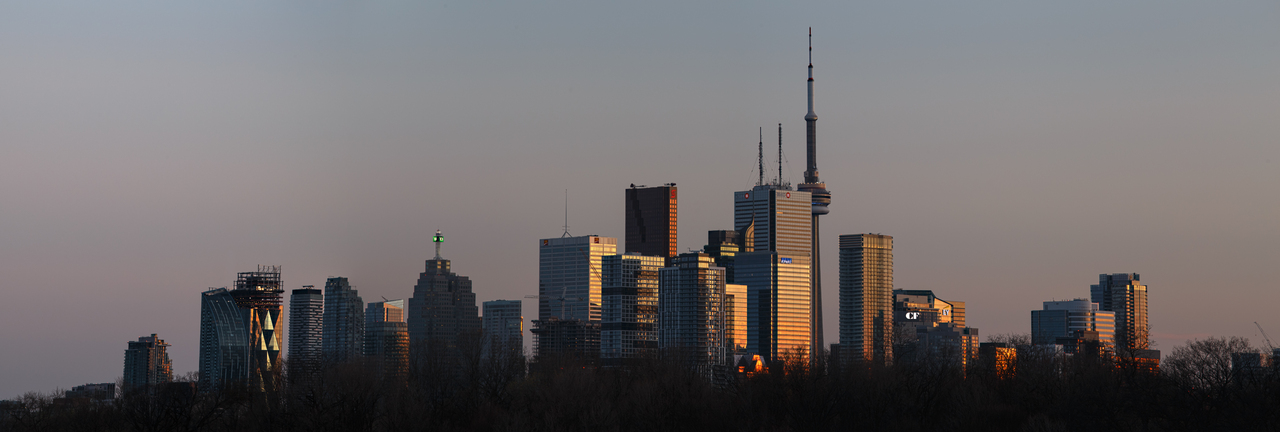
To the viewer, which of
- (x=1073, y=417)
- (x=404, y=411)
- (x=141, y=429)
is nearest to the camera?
(x=141, y=429)

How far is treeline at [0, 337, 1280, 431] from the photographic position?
340ft

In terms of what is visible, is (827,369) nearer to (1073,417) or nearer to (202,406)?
(1073,417)

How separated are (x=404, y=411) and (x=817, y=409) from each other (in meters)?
35.4

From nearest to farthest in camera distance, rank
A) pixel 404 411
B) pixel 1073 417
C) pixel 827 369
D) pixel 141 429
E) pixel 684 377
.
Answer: pixel 141 429 < pixel 1073 417 < pixel 404 411 < pixel 684 377 < pixel 827 369

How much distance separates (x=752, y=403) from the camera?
4926 inches

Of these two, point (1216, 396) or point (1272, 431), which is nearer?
point (1272, 431)

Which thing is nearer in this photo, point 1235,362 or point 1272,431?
point 1272,431

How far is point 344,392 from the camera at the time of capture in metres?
113

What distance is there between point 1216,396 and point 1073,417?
37.6 ft

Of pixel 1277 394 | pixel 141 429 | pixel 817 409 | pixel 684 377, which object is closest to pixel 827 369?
pixel 684 377

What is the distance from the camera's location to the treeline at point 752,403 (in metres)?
104

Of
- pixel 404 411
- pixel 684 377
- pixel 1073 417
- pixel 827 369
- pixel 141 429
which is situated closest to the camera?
pixel 141 429

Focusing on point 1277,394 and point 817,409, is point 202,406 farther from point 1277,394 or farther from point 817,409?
point 1277,394

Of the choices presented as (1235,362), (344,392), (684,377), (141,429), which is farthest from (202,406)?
(1235,362)
